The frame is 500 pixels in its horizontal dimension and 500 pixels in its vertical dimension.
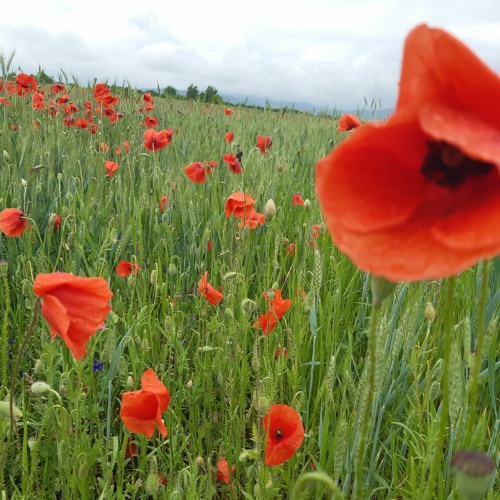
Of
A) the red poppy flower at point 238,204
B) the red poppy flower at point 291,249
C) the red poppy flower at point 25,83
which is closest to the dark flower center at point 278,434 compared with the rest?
the red poppy flower at point 238,204

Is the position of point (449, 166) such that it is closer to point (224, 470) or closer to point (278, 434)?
point (278, 434)

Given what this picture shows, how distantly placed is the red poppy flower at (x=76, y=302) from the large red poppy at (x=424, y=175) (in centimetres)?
50

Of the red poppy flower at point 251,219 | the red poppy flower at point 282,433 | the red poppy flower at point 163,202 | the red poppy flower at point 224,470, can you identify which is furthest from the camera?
the red poppy flower at point 163,202

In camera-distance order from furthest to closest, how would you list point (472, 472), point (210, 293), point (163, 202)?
1. point (163, 202)
2. point (210, 293)
3. point (472, 472)

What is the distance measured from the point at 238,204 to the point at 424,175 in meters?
A: 1.51

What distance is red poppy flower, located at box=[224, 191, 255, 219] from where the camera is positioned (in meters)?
2.02

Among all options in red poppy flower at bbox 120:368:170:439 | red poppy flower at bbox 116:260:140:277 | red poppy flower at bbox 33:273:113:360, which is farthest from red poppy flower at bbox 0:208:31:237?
red poppy flower at bbox 33:273:113:360

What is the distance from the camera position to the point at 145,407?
3.98 ft

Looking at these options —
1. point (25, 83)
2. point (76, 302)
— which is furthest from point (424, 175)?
point (25, 83)

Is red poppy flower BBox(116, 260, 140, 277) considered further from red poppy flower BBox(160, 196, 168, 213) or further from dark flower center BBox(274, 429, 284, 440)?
dark flower center BBox(274, 429, 284, 440)

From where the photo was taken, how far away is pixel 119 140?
4.55 metres

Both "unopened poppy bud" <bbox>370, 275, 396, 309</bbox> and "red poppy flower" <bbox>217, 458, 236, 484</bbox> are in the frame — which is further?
"red poppy flower" <bbox>217, 458, 236, 484</bbox>

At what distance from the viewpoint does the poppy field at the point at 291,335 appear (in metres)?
0.54

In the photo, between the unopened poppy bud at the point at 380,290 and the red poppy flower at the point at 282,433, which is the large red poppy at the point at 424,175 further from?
the red poppy flower at the point at 282,433
